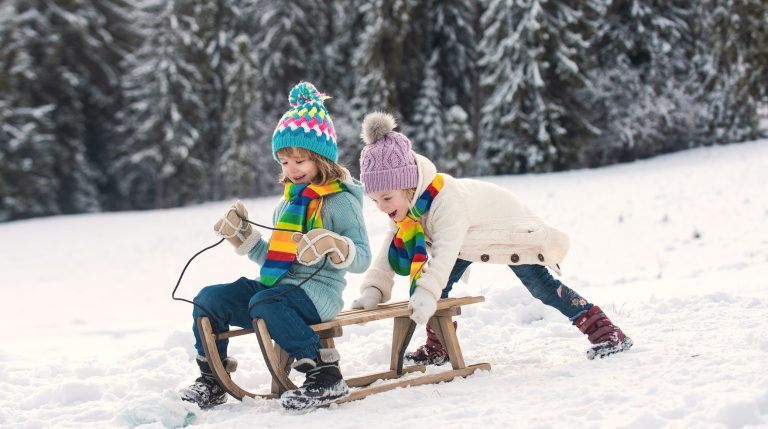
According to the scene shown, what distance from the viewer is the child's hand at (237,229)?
3910 mm

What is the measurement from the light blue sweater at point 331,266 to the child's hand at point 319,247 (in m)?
0.16

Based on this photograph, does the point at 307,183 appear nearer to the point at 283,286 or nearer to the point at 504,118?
the point at 283,286

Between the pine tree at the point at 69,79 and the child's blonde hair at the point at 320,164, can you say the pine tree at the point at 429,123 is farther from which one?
the child's blonde hair at the point at 320,164

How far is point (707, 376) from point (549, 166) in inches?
650

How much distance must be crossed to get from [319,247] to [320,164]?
0.60 meters

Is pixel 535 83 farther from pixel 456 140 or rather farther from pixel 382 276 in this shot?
pixel 382 276

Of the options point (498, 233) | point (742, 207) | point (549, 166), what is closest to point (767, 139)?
point (549, 166)

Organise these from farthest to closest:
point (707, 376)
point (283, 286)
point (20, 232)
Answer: point (20, 232)
point (283, 286)
point (707, 376)

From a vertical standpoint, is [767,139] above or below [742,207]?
above

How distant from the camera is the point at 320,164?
12.7 ft

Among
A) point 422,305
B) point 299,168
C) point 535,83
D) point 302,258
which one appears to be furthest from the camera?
point 535,83

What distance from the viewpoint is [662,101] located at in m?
21.0

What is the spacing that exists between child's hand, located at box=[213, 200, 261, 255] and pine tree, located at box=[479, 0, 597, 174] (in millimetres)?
15657

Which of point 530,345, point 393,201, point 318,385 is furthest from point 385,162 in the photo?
point 530,345
